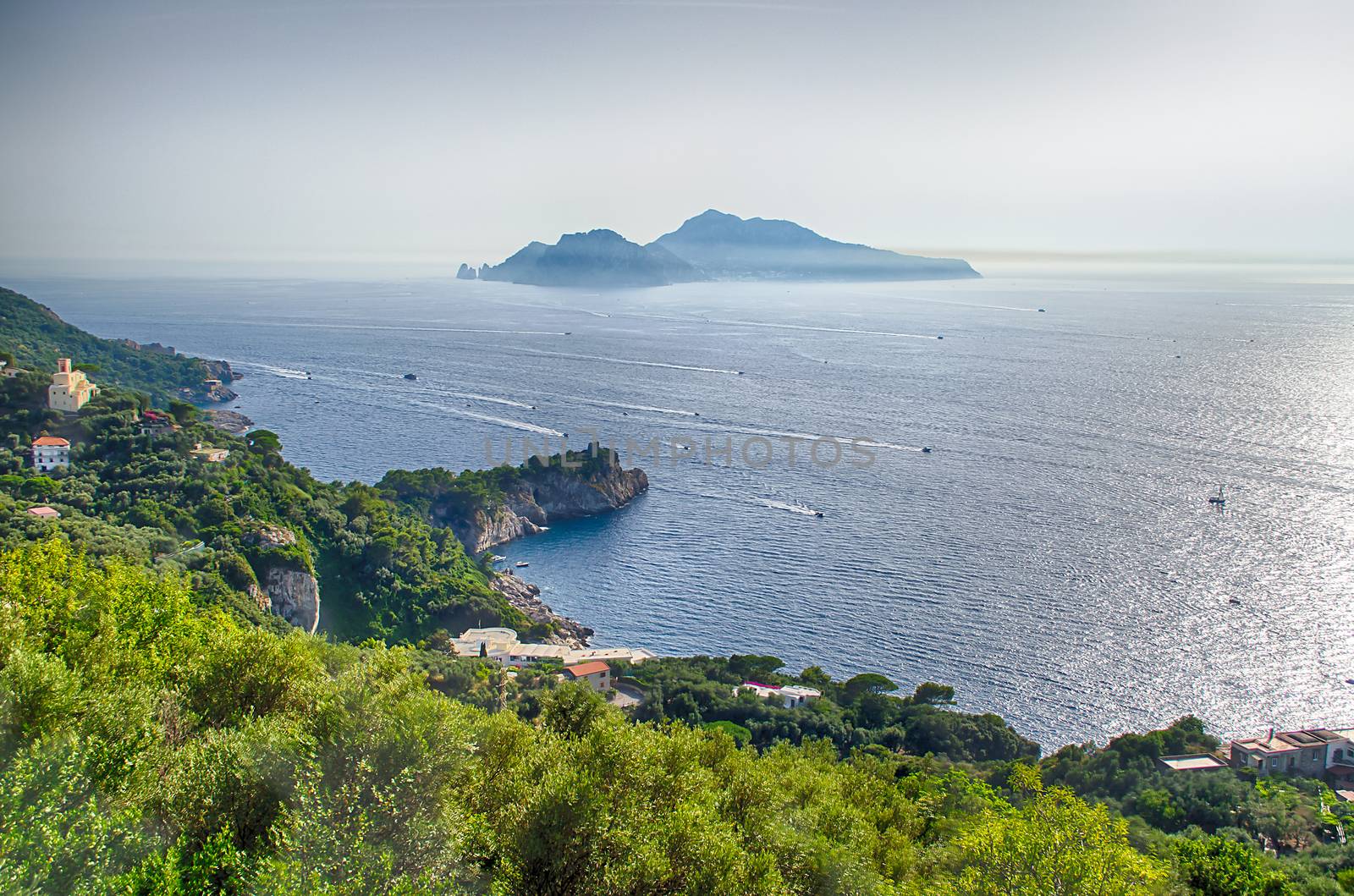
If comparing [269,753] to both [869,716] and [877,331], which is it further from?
[877,331]

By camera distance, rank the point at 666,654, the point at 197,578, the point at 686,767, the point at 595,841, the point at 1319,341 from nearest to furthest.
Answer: the point at 595,841
the point at 686,767
the point at 197,578
the point at 666,654
the point at 1319,341

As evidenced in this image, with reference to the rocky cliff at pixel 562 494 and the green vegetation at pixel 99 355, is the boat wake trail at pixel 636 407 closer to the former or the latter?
the rocky cliff at pixel 562 494

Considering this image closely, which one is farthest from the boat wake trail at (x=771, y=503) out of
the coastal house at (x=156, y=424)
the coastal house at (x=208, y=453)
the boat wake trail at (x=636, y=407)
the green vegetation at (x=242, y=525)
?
the coastal house at (x=156, y=424)

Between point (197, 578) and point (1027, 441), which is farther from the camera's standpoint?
point (1027, 441)

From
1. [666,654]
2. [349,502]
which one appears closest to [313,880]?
[666,654]

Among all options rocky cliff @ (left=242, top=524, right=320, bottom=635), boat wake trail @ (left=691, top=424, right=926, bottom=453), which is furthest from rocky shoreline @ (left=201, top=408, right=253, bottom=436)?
boat wake trail @ (left=691, top=424, right=926, bottom=453)

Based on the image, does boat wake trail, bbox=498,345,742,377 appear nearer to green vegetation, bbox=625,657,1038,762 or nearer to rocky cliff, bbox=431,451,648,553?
rocky cliff, bbox=431,451,648,553
